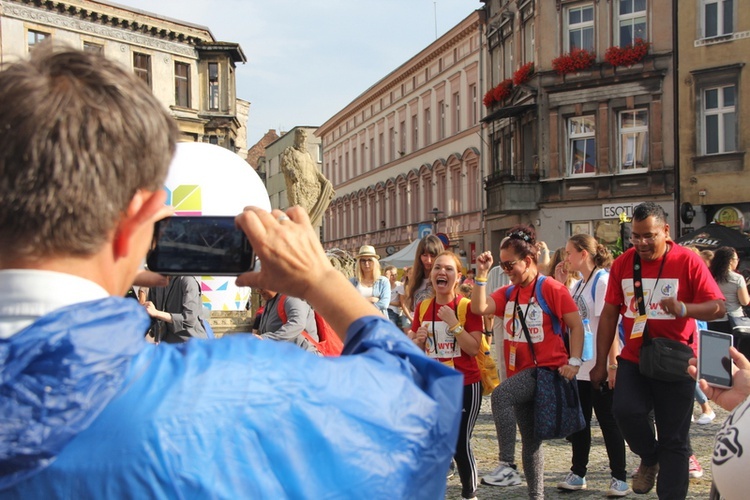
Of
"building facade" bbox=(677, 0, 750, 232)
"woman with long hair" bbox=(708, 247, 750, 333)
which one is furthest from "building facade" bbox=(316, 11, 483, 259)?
"woman with long hair" bbox=(708, 247, 750, 333)

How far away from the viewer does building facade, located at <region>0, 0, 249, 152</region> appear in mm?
38656

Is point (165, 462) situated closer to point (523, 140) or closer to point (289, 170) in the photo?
point (289, 170)

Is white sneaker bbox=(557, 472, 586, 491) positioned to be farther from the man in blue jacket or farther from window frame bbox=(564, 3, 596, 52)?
window frame bbox=(564, 3, 596, 52)

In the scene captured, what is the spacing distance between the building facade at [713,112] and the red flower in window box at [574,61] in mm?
3066

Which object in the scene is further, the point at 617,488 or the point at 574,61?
the point at 574,61

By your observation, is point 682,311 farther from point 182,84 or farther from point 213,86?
point 213,86

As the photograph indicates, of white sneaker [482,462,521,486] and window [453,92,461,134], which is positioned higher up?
window [453,92,461,134]

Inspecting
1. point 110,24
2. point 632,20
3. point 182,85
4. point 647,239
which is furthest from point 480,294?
point 182,85

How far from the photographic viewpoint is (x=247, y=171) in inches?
681

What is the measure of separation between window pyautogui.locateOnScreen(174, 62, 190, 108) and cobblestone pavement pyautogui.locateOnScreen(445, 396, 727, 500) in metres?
39.4

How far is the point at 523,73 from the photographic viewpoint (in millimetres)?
30281

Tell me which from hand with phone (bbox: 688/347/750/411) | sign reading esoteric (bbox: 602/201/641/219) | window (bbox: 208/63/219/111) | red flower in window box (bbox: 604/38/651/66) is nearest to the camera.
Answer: hand with phone (bbox: 688/347/750/411)

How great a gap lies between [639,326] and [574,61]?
24875mm

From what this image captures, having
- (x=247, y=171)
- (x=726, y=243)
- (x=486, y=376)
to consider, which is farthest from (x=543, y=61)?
(x=486, y=376)
